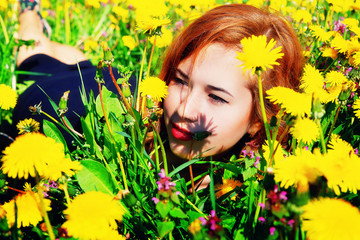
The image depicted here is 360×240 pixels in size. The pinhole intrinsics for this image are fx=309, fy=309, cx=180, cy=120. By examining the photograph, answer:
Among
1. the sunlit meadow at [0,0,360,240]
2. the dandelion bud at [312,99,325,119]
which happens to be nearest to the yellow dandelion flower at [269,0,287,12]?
the sunlit meadow at [0,0,360,240]

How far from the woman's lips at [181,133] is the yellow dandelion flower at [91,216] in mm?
501

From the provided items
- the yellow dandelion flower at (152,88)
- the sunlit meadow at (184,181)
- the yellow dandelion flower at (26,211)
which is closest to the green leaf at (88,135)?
the sunlit meadow at (184,181)

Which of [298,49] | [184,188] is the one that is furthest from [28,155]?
[298,49]

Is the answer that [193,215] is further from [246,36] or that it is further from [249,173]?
[246,36]

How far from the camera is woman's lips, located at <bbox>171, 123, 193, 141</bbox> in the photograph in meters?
1.10

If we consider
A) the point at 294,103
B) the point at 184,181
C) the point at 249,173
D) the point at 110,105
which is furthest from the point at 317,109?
the point at 110,105

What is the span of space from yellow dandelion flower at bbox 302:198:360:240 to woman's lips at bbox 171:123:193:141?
61 centimetres

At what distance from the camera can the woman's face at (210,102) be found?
106 cm

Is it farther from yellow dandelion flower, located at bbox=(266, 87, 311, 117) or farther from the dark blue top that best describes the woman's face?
the dark blue top

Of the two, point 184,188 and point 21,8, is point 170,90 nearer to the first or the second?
point 184,188

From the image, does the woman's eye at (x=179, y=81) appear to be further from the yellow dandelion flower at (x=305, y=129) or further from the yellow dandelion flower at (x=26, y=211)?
the yellow dandelion flower at (x=26, y=211)

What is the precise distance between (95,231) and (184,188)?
407 mm

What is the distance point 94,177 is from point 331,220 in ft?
2.17

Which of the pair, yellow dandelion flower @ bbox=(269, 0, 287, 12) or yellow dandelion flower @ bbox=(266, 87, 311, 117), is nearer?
yellow dandelion flower @ bbox=(266, 87, 311, 117)
